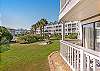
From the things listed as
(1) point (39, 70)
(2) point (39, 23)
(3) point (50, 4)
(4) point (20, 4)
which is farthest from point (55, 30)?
(1) point (39, 70)

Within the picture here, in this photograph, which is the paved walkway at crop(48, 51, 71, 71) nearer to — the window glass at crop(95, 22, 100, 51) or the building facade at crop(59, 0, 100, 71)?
the building facade at crop(59, 0, 100, 71)

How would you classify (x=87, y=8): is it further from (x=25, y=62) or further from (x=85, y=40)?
(x=25, y=62)

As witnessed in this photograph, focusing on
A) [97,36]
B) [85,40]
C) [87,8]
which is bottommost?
[85,40]

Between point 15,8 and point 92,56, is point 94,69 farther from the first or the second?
point 15,8

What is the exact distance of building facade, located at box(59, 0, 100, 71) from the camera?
5478 millimetres

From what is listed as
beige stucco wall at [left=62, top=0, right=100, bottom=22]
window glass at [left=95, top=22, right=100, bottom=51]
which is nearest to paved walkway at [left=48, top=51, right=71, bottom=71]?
window glass at [left=95, top=22, right=100, bottom=51]

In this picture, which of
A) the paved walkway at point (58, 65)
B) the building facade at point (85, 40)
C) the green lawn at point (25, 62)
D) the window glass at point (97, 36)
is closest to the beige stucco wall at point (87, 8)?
the building facade at point (85, 40)

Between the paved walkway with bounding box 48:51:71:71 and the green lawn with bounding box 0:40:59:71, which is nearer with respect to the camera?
the paved walkway with bounding box 48:51:71:71

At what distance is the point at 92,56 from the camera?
16.8ft

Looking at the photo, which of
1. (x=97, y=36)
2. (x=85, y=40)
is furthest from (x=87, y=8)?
(x=85, y=40)

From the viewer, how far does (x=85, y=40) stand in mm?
12445

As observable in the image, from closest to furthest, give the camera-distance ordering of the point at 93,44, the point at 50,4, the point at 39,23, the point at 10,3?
the point at 93,44
the point at 50,4
the point at 10,3
the point at 39,23

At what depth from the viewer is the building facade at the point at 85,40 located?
5.48 metres

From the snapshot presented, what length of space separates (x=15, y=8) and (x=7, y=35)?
6247 millimetres
